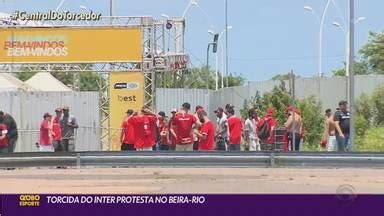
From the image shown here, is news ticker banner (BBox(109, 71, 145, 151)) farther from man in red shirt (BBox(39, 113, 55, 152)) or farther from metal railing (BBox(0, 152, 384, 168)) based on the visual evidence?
metal railing (BBox(0, 152, 384, 168))

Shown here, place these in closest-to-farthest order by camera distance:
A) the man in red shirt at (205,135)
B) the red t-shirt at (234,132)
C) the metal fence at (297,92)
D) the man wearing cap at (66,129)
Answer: the man in red shirt at (205,135), the red t-shirt at (234,132), the man wearing cap at (66,129), the metal fence at (297,92)

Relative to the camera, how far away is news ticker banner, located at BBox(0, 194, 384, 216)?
4340mm

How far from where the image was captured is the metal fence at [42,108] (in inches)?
1040

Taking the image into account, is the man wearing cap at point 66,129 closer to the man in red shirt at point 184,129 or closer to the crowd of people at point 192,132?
the crowd of people at point 192,132

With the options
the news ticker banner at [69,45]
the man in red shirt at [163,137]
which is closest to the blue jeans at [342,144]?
the man in red shirt at [163,137]

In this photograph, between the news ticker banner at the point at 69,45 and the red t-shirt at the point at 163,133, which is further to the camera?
the news ticker banner at the point at 69,45

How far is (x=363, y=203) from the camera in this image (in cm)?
430

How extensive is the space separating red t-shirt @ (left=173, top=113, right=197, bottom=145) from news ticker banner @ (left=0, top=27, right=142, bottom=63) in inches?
478

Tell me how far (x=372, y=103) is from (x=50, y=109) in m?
13.7

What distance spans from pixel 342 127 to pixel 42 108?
11.4 m

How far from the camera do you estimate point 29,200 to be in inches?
175

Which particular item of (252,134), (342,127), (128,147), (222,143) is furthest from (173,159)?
(252,134)

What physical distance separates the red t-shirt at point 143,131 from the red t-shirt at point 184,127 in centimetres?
58

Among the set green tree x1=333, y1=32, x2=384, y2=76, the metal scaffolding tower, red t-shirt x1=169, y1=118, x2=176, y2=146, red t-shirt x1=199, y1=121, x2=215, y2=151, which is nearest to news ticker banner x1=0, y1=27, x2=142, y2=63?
the metal scaffolding tower
